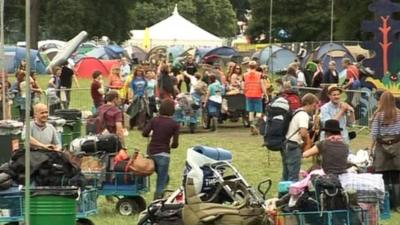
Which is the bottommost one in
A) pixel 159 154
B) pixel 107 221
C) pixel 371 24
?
pixel 107 221

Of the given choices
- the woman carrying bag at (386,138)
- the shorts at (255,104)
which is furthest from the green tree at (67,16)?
the woman carrying bag at (386,138)

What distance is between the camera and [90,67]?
49.0 metres

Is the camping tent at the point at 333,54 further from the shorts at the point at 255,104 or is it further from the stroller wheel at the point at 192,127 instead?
the stroller wheel at the point at 192,127

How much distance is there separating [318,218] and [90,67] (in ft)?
133

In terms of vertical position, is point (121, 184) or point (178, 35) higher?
point (178, 35)

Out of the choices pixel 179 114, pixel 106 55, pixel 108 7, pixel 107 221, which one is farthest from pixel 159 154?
pixel 108 7

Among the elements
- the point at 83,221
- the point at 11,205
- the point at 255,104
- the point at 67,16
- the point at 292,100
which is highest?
the point at 67,16

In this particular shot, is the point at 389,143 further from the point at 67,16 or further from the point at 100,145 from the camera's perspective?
the point at 67,16

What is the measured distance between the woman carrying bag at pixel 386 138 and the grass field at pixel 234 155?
0.66 metres

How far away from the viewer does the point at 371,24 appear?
66.8 feet

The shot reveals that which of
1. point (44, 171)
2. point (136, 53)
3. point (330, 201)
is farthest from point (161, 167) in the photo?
point (136, 53)

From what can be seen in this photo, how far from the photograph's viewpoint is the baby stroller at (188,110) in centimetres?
2391

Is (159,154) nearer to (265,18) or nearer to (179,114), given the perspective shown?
(179,114)

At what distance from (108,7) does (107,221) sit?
61.7 meters
